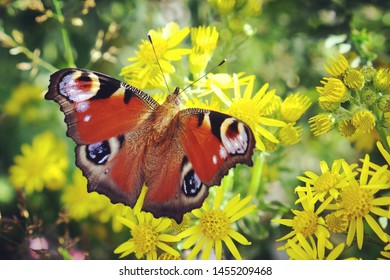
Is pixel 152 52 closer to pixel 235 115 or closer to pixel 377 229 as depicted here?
pixel 235 115

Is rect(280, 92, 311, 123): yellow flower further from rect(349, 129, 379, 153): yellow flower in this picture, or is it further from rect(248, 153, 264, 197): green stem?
rect(349, 129, 379, 153): yellow flower

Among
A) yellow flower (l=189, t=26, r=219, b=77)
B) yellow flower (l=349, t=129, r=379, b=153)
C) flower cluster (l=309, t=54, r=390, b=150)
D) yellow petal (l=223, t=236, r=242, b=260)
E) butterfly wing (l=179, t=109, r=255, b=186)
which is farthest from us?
yellow flower (l=349, t=129, r=379, b=153)


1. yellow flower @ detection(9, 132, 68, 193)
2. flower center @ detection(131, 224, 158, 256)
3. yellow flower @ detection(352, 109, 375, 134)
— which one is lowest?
yellow flower @ detection(9, 132, 68, 193)

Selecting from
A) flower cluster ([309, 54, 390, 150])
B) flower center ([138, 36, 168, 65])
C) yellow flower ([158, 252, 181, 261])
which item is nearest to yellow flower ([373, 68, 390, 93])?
flower cluster ([309, 54, 390, 150])

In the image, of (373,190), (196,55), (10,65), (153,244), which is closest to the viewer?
(373,190)

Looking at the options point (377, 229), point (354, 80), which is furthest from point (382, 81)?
point (377, 229)
